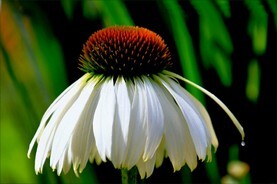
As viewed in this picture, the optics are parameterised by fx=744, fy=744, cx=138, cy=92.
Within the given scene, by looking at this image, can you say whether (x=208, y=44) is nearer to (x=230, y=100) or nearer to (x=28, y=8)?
(x=230, y=100)

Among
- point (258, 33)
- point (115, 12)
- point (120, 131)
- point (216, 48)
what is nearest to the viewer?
point (120, 131)

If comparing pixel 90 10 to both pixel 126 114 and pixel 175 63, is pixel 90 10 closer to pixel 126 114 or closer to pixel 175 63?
pixel 175 63

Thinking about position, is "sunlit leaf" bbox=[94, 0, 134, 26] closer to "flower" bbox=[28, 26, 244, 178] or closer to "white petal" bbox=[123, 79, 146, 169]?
"flower" bbox=[28, 26, 244, 178]

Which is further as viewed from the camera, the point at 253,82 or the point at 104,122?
the point at 253,82

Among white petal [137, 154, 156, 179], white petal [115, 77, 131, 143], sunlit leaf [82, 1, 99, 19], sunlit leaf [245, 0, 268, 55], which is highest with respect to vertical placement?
sunlit leaf [82, 1, 99, 19]

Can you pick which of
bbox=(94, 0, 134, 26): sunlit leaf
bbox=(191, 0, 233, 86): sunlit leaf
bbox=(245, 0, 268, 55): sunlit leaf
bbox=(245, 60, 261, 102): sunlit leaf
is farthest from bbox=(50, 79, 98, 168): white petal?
bbox=(245, 60, 261, 102): sunlit leaf

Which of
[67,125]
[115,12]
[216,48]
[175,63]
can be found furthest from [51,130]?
[175,63]
